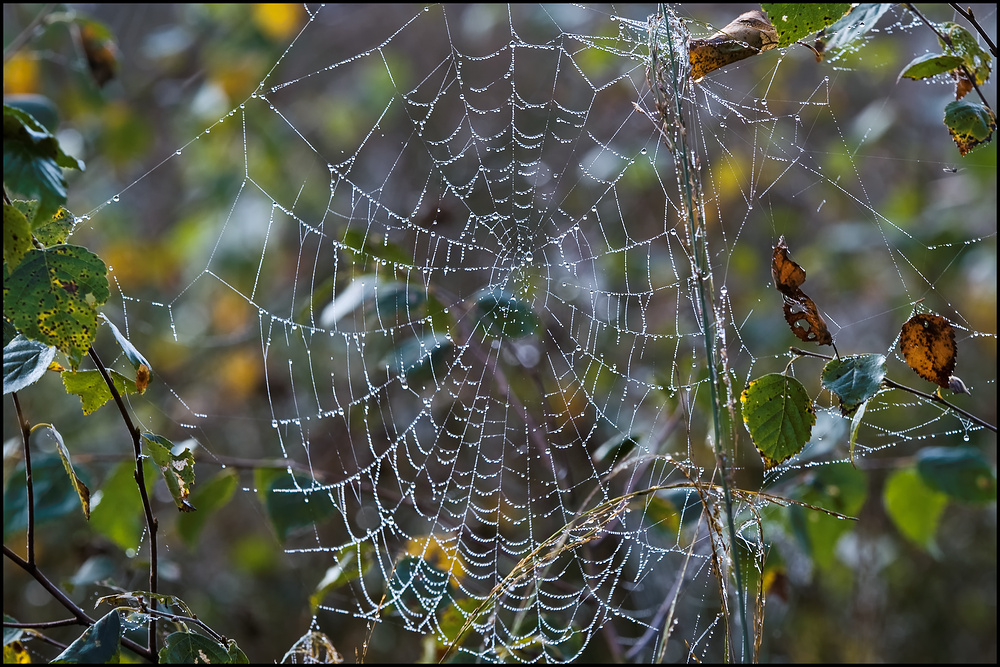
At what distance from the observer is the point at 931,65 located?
71cm

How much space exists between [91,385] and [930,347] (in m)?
0.74

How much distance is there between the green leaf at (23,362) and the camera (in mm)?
628

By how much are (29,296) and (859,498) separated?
3.43ft

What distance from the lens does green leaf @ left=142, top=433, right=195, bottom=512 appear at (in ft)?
2.18

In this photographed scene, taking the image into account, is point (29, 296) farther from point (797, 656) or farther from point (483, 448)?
point (797, 656)

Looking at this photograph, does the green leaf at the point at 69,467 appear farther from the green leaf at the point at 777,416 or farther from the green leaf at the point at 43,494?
the green leaf at the point at 777,416

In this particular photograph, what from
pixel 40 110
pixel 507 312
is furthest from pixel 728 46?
pixel 40 110

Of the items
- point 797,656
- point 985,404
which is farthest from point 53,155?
point 985,404

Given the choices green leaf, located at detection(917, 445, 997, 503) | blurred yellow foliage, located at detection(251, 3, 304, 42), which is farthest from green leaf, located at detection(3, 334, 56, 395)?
blurred yellow foliage, located at detection(251, 3, 304, 42)

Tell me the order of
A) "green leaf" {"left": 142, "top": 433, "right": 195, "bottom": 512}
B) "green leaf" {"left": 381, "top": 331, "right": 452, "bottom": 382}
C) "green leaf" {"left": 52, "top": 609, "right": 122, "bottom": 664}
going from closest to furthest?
"green leaf" {"left": 52, "top": 609, "right": 122, "bottom": 664} < "green leaf" {"left": 142, "top": 433, "right": 195, "bottom": 512} < "green leaf" {"left": 381, "top": 331, "right": 452, "bottom": 382}

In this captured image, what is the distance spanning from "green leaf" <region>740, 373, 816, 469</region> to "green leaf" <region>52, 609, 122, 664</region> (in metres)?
0.54

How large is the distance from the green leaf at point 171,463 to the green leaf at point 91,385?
0.18 feet

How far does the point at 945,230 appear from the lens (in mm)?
2051

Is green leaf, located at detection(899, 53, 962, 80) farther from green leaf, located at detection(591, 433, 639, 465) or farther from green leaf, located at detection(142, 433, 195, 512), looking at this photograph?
green leaf, located at detection(142, 433, 195, 512)
